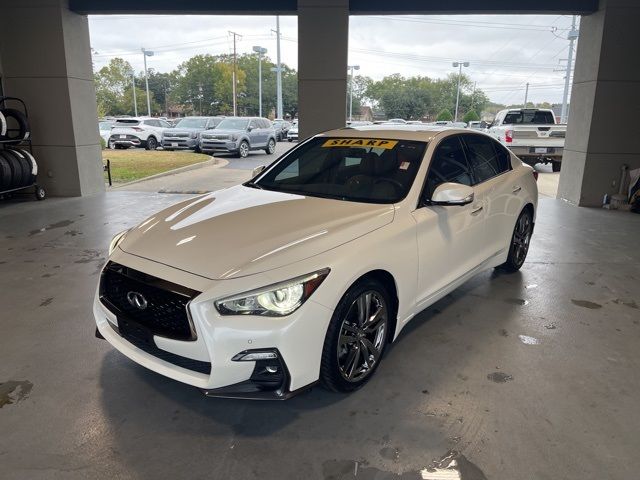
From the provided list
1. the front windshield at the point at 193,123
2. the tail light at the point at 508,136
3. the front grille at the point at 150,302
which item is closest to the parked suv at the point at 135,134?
the front windshield at the point at 193,123

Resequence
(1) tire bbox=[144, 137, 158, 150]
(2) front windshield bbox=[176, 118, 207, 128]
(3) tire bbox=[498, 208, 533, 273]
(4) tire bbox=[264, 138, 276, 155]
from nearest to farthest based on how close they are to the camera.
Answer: (3) tire bbox=[498, 208, 533, 273], (4) tire bbox=[264, 138, 276, 155], (2) front windshield bbox=[176, 118, 207, 128], (1) tire bbox=[144, 137, 158, 150]

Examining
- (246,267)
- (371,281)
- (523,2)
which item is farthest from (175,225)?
(523,2)

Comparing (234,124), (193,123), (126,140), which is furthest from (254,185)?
(126,140)

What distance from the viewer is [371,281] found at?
2828 mm

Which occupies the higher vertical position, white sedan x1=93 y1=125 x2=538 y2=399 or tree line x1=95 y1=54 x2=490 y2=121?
tree line x1=95 y1=54 x2=490 y2=121

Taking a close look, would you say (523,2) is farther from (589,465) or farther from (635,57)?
(589,465)

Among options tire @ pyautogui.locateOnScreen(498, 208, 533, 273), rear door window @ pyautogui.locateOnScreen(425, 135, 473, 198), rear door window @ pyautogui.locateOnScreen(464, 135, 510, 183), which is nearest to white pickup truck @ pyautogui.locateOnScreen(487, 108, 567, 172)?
tire @ pyautogui.locateOnScreen(498, 208, 533, 273)

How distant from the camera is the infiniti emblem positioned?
2.55 m

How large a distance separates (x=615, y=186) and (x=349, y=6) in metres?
5.78

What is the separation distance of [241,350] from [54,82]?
871 cm

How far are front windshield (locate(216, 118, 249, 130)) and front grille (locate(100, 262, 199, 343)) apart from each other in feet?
57.8

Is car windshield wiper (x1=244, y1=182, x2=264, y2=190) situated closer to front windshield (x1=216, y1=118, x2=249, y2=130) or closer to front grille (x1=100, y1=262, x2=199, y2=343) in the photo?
front grille (x1=100, y1=262, x2=199, y2=343)

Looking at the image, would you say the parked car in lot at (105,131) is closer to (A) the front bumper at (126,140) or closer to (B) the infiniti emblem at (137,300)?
(A) the front bumper at (126,140)

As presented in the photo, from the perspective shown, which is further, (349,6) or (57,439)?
(349,6)
